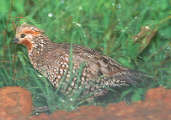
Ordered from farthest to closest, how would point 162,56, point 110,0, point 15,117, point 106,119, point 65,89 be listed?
1. point 110,0
2. point 162,56
3. point 65,89
4. point 15,117
5. point 106,119

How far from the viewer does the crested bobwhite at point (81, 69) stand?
5.22 m

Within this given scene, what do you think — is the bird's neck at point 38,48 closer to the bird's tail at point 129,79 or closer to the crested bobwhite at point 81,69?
the crested bobwhite at point 81,69

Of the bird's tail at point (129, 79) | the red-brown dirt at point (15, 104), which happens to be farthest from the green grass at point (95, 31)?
the red-brown dirt at point (15, 104)

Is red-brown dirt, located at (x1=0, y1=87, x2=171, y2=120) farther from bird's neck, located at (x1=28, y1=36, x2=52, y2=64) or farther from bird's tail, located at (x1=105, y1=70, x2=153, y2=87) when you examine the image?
bird's neck, located at (x1=28, y1=36, x2=52, y2=64)

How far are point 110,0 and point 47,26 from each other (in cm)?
109

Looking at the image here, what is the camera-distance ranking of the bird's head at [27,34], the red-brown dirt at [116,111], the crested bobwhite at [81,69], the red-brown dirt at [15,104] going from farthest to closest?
1. the bird's head at [27,34]
2. the crested bobwhite at [81,69]
3. the red-brown dirt at [15,104]
4. the red-brown dirt at [116,111]

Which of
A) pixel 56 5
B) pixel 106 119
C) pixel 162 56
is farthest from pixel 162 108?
pixel 56 5

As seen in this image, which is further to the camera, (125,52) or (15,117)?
(125,52)

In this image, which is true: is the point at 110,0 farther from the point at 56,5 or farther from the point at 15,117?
the point at 15,117

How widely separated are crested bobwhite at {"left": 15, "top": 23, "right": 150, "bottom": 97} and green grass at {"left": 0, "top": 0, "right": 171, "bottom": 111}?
0.15m

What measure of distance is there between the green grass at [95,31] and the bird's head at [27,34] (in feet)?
0.69

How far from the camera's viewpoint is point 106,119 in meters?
4.03

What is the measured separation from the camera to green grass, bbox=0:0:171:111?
18.2 ft

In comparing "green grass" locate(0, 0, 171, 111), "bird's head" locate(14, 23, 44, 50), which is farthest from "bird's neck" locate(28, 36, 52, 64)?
"green grass" locate(0, 0, 171, 111)
